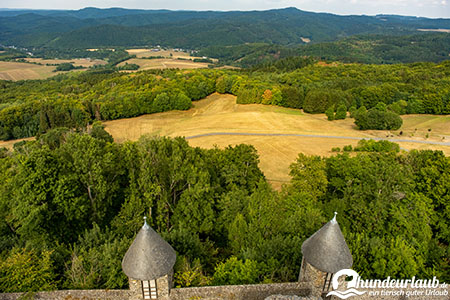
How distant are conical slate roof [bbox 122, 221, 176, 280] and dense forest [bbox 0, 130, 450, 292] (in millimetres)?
4043

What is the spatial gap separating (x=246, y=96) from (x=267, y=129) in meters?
32.1

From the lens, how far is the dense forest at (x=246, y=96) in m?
86.2

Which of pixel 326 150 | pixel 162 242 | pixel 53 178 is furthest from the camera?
pixel 326 150

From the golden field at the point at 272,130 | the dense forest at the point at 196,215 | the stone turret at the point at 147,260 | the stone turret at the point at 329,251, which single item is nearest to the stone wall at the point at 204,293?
the dense forest at the point at 196,215

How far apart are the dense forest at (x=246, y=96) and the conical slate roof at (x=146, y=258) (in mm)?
78228

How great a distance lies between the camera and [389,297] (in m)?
18.1

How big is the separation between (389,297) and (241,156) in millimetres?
27041

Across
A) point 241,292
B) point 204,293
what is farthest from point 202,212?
point 241,292

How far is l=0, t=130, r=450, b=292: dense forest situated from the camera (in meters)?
21.7

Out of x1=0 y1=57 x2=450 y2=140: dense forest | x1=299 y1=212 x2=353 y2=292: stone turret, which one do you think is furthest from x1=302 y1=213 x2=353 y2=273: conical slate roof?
x1=0 y1=57 x2=450 y2=140: dense forest

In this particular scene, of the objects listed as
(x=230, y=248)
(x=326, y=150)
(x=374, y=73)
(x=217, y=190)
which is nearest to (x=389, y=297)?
(x=230, y=248)

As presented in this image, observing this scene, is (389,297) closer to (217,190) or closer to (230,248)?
(230,248)

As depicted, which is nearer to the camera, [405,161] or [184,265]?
[184,265]

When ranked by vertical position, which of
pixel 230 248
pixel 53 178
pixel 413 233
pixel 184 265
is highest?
pixel 53 178
